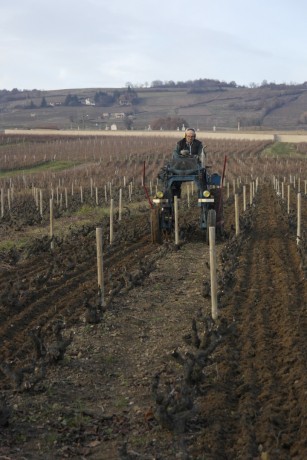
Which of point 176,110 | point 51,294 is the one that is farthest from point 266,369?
point 176,110

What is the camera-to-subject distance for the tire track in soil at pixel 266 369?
5.70 m

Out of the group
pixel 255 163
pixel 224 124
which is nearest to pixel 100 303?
pixel 255 163

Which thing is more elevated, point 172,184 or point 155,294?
point 172,184

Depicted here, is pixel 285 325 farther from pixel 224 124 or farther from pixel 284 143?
pixel 224 124

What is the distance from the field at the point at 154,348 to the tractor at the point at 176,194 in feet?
1.27

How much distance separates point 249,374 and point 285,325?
1.86m

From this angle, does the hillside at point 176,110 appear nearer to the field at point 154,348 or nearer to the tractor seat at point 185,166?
the tractor seat at point 185,166

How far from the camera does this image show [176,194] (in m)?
16.5

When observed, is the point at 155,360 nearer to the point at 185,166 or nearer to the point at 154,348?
the point at 154,348

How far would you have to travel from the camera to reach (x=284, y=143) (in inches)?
2554

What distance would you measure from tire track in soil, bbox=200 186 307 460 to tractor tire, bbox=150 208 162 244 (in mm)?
3207

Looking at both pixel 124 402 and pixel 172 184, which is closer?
pixel 124 402

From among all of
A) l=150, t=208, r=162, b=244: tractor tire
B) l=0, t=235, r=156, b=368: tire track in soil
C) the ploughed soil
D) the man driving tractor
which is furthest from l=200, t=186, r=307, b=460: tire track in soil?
the man driving tractor

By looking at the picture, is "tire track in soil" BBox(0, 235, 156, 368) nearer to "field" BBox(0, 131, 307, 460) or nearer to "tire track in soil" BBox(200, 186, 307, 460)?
"field" BBox(0, 131, 307, 460)
